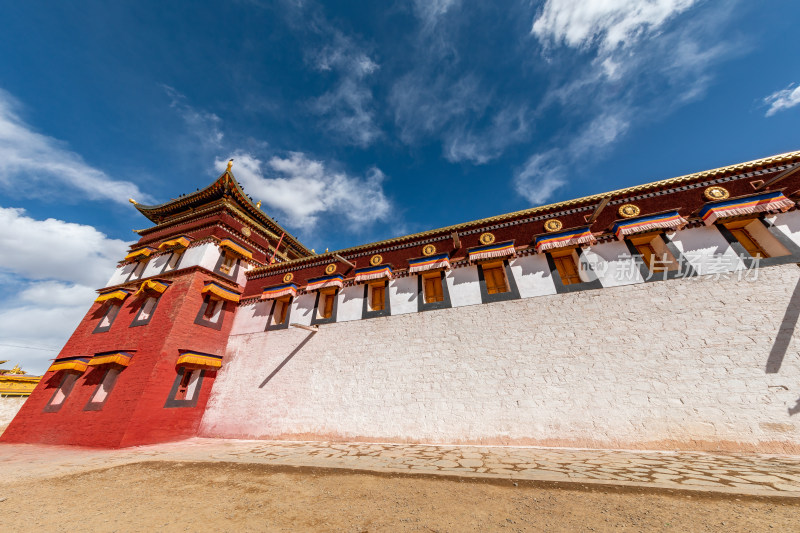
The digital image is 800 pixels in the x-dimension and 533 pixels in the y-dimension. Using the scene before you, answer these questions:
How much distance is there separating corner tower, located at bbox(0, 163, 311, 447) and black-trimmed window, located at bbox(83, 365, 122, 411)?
3 centimetres

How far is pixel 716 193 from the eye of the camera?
8016mm

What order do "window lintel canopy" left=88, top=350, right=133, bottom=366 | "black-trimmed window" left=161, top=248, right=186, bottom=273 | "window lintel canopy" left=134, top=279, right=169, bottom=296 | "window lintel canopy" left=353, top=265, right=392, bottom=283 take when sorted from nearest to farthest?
"window lintel canopy" left=88, top=350, right=133, bottom=366, "window lintel canopy" left=353, top=265, right=392, bottom=283, "window lintel canopy" left=134, top=279, right=169, bottom=296, "black-trimmed window" left=161, top=248, right=186, bottom=273

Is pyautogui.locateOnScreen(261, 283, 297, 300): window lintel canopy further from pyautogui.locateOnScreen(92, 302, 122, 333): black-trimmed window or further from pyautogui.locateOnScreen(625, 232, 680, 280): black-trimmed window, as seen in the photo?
pyautogui.locateOnScreen(625, 232, 680, 280): black-trimmed window

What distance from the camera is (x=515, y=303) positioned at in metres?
8.07

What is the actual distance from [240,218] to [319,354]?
8439 millimetres

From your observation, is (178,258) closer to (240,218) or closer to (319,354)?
(240,218)

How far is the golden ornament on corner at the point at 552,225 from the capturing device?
357 inches

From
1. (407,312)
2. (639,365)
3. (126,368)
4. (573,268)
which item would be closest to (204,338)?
(126,368)

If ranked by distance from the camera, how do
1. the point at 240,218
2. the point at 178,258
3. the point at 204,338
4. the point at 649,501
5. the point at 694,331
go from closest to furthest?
1. the point at 649,501
2. the point at 694,331
3. the point at 204,338
4. the point at 178,258
5. the point at 240,218

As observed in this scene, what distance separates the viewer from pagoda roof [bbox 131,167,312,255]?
13.0 m

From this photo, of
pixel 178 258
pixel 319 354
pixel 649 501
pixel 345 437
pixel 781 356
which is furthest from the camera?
pixel 178 258

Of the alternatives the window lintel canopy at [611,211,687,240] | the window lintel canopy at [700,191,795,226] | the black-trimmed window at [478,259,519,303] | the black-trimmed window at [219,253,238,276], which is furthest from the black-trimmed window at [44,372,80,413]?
the window lintel canopy at [700,191,795,226]

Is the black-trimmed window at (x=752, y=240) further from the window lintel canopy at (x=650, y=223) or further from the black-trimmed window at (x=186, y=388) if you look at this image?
the black-trimmed window at (x=186, y=388)

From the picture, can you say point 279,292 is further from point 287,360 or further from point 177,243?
point 177,243
